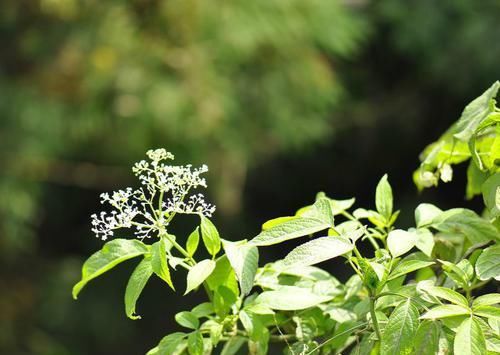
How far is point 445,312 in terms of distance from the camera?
0.44 metres

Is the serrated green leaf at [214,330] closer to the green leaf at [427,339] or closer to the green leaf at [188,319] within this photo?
the green leaf at [188,319]

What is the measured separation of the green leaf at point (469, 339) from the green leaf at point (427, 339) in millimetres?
21

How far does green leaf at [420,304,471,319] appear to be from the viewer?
44 centimetres

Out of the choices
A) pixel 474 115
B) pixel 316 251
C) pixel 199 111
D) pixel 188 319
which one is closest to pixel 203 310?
pixel 188 319

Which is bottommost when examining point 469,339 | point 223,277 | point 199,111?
point 469,339

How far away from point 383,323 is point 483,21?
3.62m

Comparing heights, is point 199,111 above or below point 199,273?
above

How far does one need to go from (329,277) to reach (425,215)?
8 cm

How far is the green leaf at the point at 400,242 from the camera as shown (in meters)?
0.48

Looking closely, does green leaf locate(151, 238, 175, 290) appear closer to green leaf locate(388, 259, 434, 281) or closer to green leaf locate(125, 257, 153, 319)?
green leaf locate(125, 257, 153, 319)

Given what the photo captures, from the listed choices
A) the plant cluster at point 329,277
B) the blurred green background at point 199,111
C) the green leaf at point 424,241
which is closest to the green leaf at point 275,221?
the plant cluster at point 329,277

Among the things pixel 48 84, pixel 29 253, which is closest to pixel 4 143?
pixel 48 84

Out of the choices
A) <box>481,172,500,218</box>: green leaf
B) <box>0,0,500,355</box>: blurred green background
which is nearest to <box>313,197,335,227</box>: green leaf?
<box>481,172,500,218</box>: green leaf

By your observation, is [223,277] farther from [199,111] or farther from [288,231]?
[199,111]
